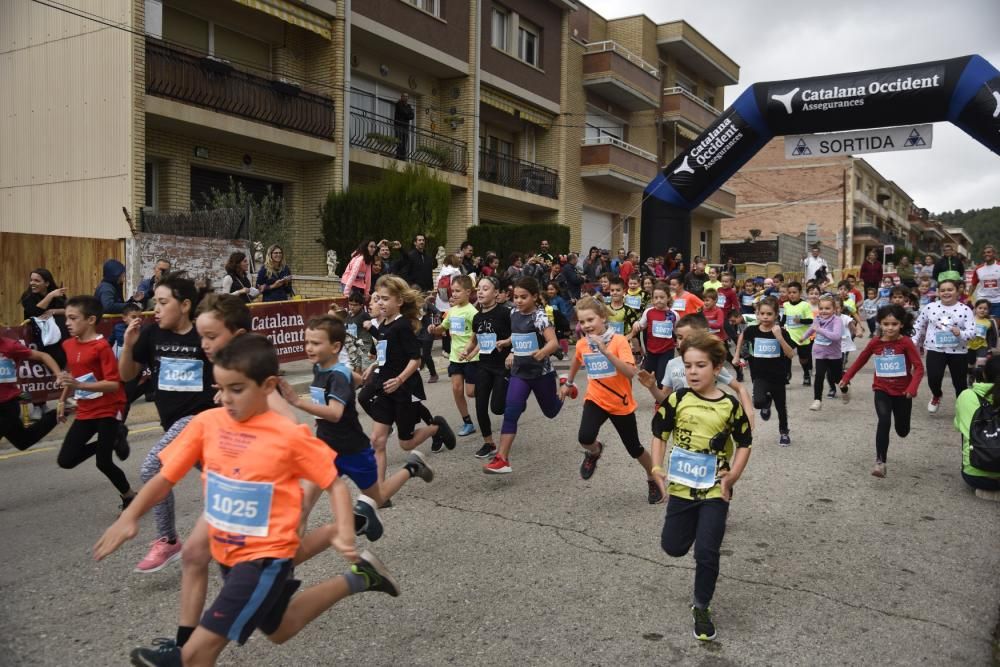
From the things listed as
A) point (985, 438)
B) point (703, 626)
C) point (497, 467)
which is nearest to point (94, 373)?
point (497, 467)

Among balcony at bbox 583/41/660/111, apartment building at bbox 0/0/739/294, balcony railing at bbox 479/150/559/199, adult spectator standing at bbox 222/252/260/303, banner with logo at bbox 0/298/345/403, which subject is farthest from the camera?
balcony at bbox 583/41/660/111

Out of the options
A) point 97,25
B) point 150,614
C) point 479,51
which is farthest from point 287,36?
point 150,614

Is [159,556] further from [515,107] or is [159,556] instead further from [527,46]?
[527,46]

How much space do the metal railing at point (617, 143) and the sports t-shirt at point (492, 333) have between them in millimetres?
23065

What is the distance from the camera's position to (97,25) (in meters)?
15.9

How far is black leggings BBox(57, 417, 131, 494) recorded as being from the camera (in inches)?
223

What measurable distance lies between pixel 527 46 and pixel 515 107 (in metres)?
2.68

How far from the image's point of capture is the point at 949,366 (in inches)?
381

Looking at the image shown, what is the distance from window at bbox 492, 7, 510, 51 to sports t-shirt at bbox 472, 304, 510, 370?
2046cm

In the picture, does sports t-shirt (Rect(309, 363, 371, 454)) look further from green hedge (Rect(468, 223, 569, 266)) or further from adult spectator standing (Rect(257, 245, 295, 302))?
green hedge (Rect(468, 223, 569, 266))

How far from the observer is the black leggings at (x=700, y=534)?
391 centimetres

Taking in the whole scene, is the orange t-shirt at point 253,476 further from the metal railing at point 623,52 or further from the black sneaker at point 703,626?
the metal railing at point 623,52

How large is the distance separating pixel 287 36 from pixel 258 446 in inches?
734

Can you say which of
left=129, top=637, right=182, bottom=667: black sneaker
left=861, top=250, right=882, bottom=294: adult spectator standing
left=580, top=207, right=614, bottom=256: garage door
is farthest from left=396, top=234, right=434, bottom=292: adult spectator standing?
left=580, top=207, right=614, bottom=256: garage door
